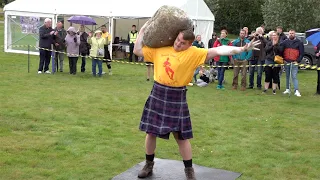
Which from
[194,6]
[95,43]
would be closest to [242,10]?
[194,6]

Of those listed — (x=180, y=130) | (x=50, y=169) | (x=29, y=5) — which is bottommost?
(x=50, y=169)

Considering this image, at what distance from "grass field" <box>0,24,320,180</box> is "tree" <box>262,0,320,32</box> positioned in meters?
20.3

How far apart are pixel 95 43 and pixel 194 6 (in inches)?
288

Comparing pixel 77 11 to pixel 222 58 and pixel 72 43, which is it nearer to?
pixel 72 43

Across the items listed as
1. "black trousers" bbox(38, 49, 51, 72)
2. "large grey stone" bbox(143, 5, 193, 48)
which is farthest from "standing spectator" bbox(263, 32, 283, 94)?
"large grey stone" bbox(143, 5, 193, 48)

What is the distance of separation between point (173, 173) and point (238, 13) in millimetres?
40474

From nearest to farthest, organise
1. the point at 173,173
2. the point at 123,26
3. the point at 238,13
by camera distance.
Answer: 1. the point at 173,173
2. the point at 123,26
3. the point at 238,13

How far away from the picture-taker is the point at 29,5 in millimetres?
20562

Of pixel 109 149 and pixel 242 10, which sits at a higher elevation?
pixel 242 10

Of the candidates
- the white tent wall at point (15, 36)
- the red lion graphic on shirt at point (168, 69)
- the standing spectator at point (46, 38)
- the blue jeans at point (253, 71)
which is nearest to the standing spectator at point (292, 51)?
the blue jeans at point (253, 71)

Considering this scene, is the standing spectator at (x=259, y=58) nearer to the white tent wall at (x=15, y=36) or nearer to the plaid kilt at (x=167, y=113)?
the plaid kilt at (x=167, y=113)

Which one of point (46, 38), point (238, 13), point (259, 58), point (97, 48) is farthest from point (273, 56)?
point (238, 13)

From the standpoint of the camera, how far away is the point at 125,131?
7875 mm

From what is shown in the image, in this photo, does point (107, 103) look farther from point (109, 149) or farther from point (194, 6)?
point (194, 6)
